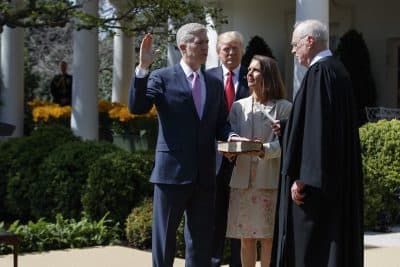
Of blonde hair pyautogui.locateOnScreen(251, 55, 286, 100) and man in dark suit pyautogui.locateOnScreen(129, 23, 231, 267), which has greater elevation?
blonde hair pyautogui.locateOnScreen(251, 55, 286, 100)

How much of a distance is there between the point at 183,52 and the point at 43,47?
26.1 meters

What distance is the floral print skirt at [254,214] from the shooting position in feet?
19.9

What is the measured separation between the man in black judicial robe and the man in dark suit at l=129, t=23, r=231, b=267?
72 centimetres

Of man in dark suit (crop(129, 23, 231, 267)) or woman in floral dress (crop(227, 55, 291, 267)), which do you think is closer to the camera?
man in dark suit (crop(129, 23, 231, 267))

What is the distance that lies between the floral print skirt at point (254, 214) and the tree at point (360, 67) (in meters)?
9.98

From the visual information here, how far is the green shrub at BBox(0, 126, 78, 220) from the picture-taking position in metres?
10.6

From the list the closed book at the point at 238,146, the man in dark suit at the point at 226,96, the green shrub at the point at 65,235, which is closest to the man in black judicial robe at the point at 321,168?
the closed book at the point at 238,146

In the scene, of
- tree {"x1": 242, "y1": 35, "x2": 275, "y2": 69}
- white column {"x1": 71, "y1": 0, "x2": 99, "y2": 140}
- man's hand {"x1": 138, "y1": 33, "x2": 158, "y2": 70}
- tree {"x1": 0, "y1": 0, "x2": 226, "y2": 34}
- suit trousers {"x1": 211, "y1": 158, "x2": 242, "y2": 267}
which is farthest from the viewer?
tree {"x1": 242, "y1": 35, "x2": 275, "y2": 69}

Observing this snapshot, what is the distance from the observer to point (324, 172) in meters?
4.88

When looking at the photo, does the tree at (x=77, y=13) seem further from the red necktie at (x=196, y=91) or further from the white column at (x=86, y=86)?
the red necktie at (x=196, y=91)

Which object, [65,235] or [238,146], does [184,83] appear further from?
[65,235]

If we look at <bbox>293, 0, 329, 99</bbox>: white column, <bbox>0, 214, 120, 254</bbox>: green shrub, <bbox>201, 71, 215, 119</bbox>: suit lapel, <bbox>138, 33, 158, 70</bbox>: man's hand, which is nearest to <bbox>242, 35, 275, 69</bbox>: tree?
<bbox>293, 0, 329, 99</bbox>: white column

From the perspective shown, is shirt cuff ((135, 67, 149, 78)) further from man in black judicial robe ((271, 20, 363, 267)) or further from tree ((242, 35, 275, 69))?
tree ((242, 35, 275, 69))

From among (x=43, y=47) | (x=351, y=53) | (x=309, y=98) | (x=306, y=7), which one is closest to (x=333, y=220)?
(x=309, y=98)
